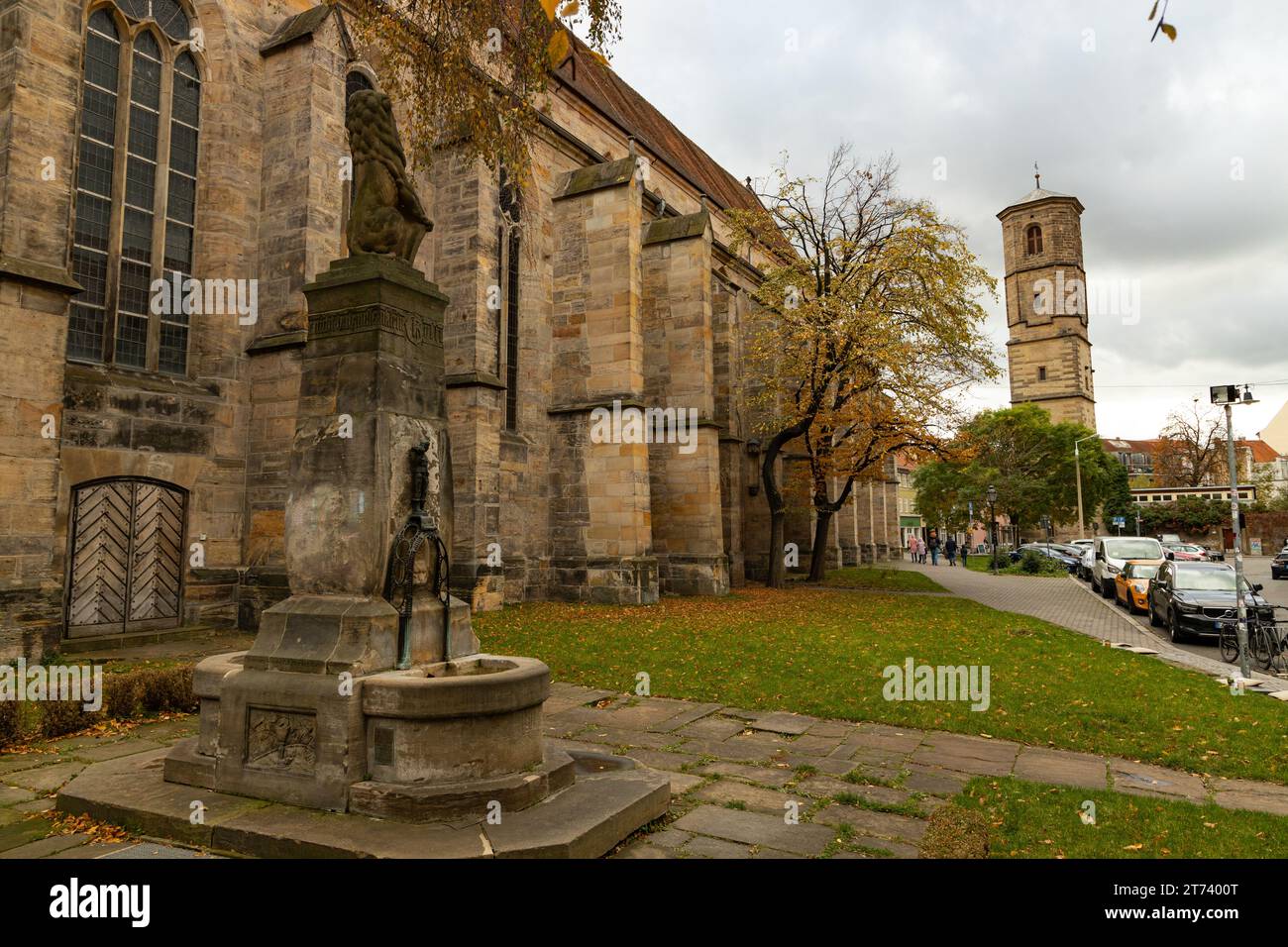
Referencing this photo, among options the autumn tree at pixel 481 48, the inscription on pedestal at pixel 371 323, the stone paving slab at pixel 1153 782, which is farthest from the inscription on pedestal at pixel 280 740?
the autumn tree at pixel 481 48

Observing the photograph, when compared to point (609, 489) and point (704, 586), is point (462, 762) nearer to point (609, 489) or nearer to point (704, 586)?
point (609, 489)

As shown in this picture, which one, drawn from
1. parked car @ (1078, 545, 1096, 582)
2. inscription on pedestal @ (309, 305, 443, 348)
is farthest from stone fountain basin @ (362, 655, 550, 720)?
parked car @ (1078, 545, 1096, 582)

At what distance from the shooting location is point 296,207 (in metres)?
12.1

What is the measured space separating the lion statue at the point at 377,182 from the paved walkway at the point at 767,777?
3562mm

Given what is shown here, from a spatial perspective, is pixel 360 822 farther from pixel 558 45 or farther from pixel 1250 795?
pixel 1250 795

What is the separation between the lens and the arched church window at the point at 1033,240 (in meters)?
63.8

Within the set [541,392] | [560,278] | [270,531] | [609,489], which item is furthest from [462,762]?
[560,278]

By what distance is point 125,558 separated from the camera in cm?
1095

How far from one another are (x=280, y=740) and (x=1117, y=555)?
24045 millimetres

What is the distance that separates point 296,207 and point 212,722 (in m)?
10.00

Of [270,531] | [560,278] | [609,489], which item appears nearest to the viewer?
[270,531]

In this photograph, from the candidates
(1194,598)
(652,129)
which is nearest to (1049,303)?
(652,129)

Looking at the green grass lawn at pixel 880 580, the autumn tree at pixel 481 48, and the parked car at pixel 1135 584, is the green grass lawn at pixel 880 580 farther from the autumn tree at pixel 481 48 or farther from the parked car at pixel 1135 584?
the autumn tree at pixel 481 48

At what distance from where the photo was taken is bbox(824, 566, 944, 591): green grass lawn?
22812mm
